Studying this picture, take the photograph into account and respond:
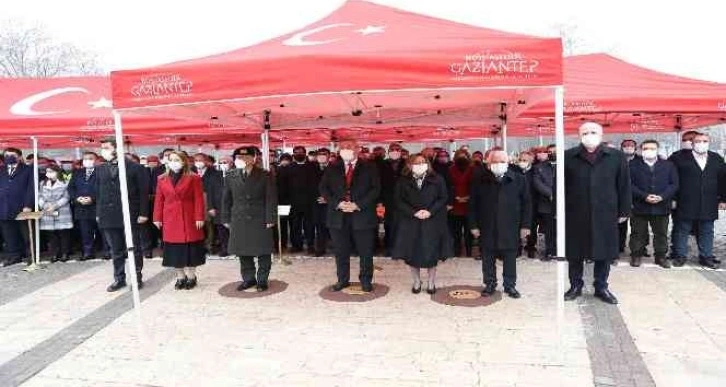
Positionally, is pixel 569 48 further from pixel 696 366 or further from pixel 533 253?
pixel 696 366

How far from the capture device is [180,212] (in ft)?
19.1

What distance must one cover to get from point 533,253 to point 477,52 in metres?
4.62

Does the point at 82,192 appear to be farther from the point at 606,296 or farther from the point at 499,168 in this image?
the point at 606,296

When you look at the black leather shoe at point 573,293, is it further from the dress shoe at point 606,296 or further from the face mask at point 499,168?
the face mask at point 499,168

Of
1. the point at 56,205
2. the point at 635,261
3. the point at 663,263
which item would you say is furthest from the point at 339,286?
the point at 56,205

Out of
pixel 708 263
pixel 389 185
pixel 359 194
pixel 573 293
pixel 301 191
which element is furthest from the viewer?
pixel 301 191

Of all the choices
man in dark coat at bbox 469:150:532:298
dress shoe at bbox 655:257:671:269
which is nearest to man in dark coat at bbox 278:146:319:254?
man in dark coat at bbox 469:150:532:298

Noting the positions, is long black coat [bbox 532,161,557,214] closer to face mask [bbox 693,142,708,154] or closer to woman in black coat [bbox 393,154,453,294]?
face mask [bbox 693,142,708,154]

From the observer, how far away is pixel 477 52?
3562 mm

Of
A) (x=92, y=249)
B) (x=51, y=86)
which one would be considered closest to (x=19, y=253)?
(x=92, y=249)

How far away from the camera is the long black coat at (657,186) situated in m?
6.44

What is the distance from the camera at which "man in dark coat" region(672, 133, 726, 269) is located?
6.44m

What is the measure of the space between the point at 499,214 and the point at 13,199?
24.6ft

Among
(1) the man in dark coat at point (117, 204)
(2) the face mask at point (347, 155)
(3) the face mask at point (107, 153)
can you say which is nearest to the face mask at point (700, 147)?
(2) the face mask at point (347, 155)
